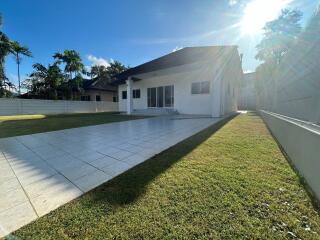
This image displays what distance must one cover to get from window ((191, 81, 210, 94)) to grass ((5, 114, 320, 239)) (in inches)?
398

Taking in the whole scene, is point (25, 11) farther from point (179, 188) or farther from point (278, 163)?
point (278, 163)

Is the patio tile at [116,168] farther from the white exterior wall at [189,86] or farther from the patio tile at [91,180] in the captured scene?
the white exterior wall at [189,86]

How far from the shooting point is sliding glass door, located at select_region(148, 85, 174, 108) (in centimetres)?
1432

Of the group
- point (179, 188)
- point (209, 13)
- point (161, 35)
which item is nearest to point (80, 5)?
point (161, 35)

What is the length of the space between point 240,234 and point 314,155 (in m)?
1.53

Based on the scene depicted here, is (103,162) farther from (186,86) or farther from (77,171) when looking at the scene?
(186,86)

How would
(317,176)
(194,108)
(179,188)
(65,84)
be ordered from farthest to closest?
(65,84) → (194,108) → (179,188) → (317,176)

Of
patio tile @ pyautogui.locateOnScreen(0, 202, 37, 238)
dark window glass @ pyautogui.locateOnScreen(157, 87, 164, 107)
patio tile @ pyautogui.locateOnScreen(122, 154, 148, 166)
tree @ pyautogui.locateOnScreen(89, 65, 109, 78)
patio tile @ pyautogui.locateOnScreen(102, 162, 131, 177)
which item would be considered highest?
tree @ pyautogui.locateOnScreen(89, 65, 109, 78)

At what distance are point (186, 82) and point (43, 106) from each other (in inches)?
630

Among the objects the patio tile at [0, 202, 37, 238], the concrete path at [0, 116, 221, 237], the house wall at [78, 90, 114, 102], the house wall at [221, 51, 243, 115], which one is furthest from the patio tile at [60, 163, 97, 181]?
the house wall at [78, 90, 114, 102]

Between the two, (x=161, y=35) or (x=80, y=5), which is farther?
(x=161, y=35)

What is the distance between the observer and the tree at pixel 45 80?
1784 cm

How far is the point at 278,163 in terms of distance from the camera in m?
2.95

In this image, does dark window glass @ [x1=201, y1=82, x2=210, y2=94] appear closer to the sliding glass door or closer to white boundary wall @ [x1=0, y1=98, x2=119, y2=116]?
the sliding glass door
